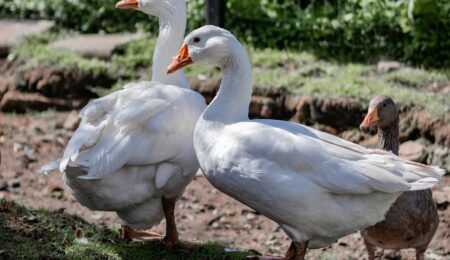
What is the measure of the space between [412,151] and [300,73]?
1.66 metres

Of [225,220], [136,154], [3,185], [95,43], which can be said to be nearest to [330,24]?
[95,43]

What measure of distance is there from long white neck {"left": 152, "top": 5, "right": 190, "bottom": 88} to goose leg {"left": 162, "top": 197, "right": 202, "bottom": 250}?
0.89m

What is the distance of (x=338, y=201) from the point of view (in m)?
4.45

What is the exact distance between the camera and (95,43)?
9.01m

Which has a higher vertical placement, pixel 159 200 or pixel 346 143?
pixel 346 143

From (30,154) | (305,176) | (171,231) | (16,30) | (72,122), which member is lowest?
(30,154)

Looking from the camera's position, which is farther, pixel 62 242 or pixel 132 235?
pixel 132 235

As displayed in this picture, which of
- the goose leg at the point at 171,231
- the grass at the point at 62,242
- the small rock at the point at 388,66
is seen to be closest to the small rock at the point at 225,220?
the grass at the point at 62,242

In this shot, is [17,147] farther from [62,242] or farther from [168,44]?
[62,242]

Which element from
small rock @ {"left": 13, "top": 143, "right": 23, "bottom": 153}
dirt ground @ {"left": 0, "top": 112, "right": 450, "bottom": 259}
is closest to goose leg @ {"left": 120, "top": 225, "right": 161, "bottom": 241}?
dirt ground @ {"left": 0, "top": 112, "right": 450, "bottom": 259}

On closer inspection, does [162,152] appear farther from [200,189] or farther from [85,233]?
[200,189]

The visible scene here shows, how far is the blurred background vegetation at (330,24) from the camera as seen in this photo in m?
8.29

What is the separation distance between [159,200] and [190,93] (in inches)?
27.1

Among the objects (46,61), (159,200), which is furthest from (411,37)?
(159,200)
